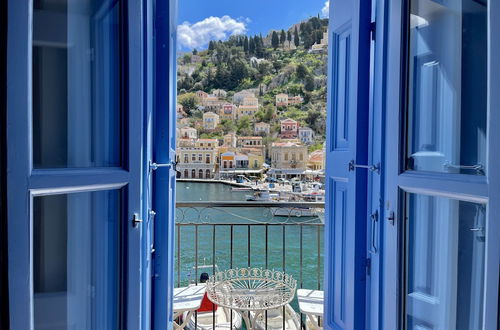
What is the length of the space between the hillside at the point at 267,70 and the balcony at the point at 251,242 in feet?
8.97

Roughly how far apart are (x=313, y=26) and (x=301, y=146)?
19.6 ft

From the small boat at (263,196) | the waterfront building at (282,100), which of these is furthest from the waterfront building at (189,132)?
the small boat at (263,196)

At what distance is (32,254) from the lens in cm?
77

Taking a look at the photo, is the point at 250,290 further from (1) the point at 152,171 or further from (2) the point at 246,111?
(2) the point at 246,111

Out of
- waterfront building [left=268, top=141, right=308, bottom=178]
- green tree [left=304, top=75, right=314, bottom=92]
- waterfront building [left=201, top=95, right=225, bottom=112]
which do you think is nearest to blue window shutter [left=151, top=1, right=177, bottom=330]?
waterfront building [left=268, top=141, right=308, bottom=178]

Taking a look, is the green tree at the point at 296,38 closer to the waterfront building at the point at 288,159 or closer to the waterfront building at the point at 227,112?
the waterfront building at the point at 227,112

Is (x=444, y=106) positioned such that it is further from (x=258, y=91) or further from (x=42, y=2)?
(x=258, y=91)

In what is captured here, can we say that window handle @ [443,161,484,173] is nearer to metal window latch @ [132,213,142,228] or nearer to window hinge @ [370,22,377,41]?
window hinge @ [370,22,377,41]

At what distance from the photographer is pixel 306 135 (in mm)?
7613

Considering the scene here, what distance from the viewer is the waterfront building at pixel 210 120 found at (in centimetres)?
883

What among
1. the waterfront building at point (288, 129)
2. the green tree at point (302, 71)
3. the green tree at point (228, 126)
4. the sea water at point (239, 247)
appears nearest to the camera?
the sea water at point (239, 247)

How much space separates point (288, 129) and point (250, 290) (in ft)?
22.9

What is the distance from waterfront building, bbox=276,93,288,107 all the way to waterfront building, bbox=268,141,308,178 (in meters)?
1.85

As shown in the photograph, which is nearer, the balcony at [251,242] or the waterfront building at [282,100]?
the balcony at [251,242]
